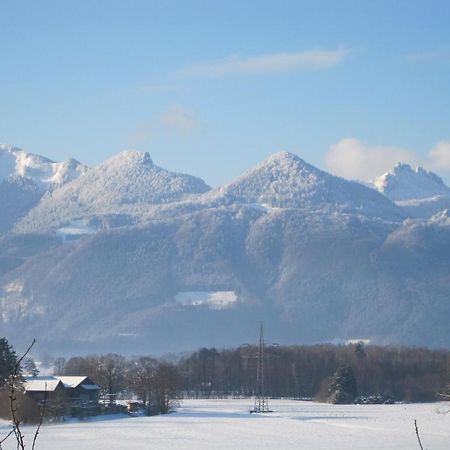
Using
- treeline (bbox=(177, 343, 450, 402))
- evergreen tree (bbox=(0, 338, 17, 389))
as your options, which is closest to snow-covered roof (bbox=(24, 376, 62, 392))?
evergreen tree (bbox=(0, 338, 17, 389))

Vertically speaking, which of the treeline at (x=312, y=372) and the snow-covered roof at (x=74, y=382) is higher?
the treeline at (x=312, y=372)

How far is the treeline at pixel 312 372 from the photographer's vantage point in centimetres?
13325

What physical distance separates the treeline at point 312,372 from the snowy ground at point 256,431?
3369cm

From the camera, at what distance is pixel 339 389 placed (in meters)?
118

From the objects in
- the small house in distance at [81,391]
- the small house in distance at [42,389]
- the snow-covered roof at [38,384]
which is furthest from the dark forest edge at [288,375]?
the small house in distance at [42,389]

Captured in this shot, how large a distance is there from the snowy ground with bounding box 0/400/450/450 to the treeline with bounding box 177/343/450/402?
33.7m

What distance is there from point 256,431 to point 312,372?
234 ft

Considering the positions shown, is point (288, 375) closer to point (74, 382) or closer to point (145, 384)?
point (145, 384)

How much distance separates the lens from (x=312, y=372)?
144 m

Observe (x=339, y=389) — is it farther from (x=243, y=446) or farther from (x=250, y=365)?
(x=243, y=446)

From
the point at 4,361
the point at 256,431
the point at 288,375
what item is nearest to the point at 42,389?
the point at 4,361

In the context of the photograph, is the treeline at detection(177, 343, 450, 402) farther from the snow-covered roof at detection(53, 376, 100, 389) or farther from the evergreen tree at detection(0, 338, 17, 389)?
Answer: the evergreen tree at detection(0, 338, 17, 389)

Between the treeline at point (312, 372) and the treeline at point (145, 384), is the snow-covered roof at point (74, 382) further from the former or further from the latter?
the treeline at point (312, 372)

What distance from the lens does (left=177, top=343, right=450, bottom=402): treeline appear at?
437ft
